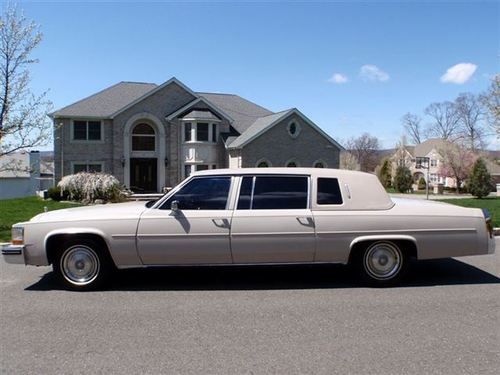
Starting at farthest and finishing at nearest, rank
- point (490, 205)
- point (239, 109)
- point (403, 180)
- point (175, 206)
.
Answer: point (403, 180) < point (239, 109) < point (490, 205) < point (175, 206)

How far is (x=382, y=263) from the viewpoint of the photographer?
619 cm

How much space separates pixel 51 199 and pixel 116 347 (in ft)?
75.8

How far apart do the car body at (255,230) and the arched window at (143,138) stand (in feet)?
82.1

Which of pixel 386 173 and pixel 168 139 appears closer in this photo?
pixel 168 139

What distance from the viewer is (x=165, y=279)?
6633mm

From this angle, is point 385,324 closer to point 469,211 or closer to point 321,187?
A: point 321,187

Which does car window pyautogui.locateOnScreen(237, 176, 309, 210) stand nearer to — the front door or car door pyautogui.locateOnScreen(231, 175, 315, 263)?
car door pyautogui.locateOnScreen(231, 175, 315, 263)

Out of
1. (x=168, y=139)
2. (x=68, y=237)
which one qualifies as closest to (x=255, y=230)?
(x=68, y=237)

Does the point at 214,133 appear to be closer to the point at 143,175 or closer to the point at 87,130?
the point at 143,175

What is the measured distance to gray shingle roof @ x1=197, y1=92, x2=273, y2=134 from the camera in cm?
3303

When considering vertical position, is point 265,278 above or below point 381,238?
below

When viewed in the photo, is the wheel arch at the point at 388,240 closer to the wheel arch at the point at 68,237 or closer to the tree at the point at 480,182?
the wheel arch at the point at 68,237

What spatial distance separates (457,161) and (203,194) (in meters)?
50.3

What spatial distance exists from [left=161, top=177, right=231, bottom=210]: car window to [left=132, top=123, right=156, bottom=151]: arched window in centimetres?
2535
